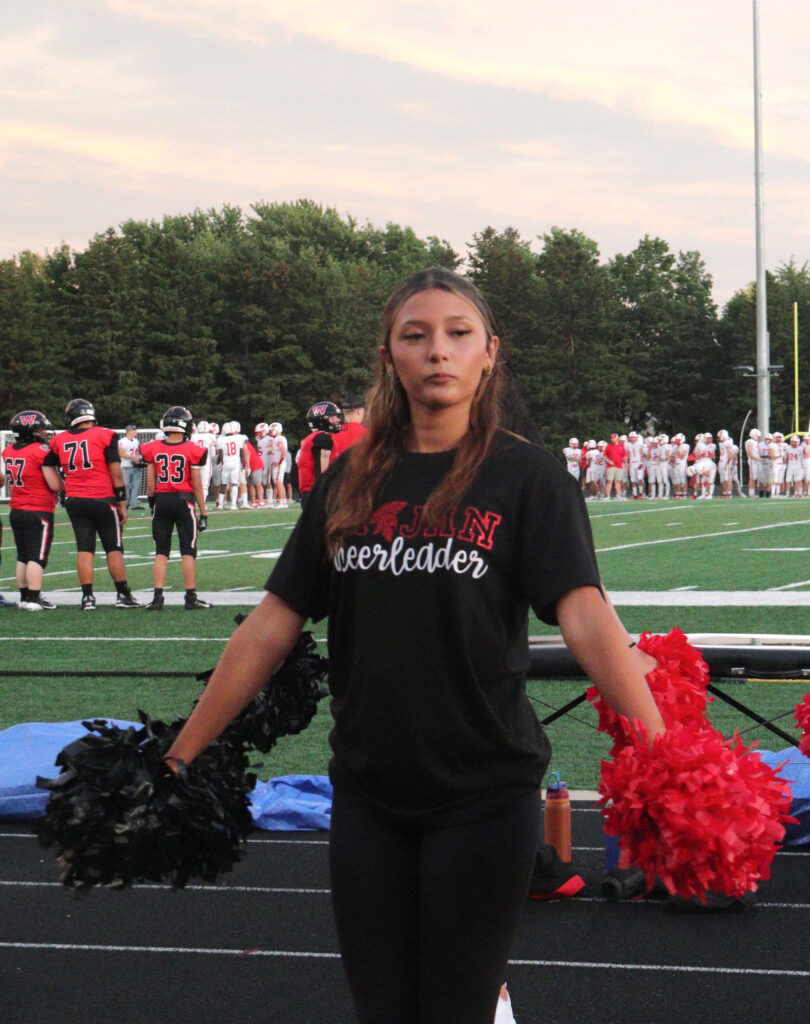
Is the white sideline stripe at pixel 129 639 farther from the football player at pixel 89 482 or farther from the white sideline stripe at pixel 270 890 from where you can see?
the white sideline stripe at pixel 270 890

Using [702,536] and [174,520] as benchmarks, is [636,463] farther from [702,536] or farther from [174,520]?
[174,520]

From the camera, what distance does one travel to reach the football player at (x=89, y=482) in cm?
1278

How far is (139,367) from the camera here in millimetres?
62000

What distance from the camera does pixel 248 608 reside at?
1307cm

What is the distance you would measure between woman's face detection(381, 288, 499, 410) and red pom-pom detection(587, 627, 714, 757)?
2.95 ft

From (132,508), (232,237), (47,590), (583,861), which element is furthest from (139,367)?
(583,861)

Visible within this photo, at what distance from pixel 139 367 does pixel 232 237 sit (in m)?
20.6

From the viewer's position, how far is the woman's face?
7.64ft

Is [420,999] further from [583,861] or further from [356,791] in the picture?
[583,861]

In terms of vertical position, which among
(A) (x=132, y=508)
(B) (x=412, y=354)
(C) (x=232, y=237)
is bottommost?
(A) (x=132, y=508)

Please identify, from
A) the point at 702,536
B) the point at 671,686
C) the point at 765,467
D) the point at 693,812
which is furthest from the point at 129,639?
the point at 765,467

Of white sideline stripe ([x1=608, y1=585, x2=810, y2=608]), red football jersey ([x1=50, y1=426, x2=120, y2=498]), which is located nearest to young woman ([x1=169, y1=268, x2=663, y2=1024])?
red football jersey ([x1=50, y1=426, x2=120, y2=498])

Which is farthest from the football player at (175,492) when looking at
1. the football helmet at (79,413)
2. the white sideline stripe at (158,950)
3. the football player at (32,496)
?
the white sideline stripe at (158,950)

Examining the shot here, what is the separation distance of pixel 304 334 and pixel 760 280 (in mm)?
24775
